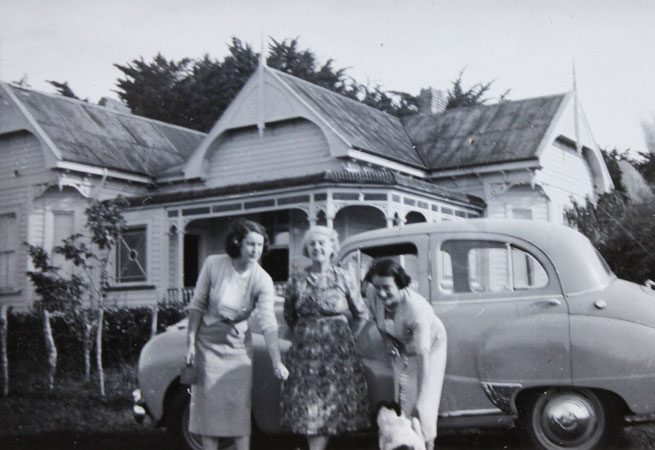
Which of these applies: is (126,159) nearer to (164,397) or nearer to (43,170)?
(43,170)

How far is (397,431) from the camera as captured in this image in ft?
14.7

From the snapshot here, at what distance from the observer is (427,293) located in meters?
5.64

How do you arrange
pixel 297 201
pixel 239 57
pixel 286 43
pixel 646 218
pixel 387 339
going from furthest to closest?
pixel 286 43, pixel 239 57, pixel 297 201, pixel 646 218, pixel 387 339

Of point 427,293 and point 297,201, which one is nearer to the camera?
point 427,293

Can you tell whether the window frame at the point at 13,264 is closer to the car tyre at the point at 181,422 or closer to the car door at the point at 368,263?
the car tyre at the point at 181,422

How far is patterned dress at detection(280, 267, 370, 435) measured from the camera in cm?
503

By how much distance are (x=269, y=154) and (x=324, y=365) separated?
1270 centimetres

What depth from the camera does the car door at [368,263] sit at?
5422 mm

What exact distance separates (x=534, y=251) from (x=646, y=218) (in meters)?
4.30

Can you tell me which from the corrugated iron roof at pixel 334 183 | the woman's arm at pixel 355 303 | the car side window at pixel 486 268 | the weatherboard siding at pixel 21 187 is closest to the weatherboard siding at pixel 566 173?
the corrugated iron roof at pixel 334 183

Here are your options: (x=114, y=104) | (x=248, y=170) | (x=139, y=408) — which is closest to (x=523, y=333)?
(x=139, y=408)

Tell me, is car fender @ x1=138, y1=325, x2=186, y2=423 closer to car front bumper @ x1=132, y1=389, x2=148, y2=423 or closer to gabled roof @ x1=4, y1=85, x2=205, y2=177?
car front bumper @ x1=132, y1=389, x2=148, y2=423

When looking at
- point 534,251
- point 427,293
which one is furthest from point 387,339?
point 534,251

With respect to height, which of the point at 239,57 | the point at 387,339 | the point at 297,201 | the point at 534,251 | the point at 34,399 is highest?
the point at 239,57
